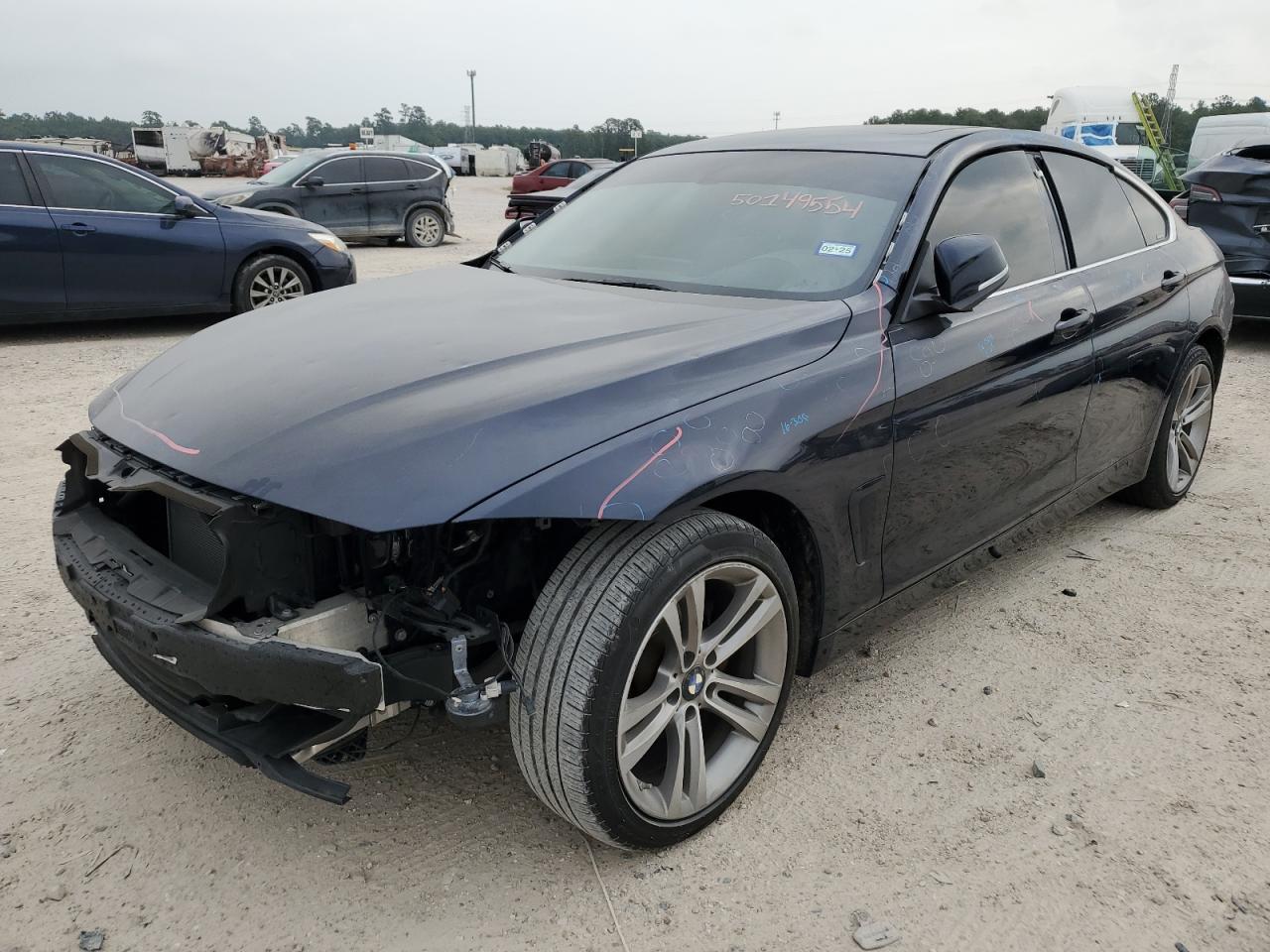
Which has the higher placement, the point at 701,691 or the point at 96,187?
the point at 96,187

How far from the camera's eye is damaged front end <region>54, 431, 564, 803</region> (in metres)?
1.89

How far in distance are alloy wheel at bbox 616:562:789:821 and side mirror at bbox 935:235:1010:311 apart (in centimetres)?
97

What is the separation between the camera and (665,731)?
226 centimetres

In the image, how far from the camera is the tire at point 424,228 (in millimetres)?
15445

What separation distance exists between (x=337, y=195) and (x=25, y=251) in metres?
7.65

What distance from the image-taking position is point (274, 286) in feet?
27.7

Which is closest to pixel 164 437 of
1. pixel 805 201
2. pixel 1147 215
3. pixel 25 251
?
pixel 805 201

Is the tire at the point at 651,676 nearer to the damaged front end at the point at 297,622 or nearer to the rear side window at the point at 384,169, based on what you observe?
the damaged front end at the point at 297,622

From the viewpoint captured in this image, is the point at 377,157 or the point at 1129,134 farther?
the point at 1129,134

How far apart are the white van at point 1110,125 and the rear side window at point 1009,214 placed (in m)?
24.3

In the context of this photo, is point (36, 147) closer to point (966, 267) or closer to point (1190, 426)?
point (966, 267)

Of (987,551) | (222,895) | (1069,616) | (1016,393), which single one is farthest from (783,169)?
(222,895)

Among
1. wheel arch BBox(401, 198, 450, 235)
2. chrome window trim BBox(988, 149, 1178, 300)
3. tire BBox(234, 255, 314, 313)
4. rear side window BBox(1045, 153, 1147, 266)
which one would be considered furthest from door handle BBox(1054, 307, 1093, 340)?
wheel arch BBox(401, 198, 450, 235)

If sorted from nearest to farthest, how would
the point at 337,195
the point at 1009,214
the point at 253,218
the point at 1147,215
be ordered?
the point at 1009,214 < the point at 1147,215 < the point at 253,218 < the point at 337,195
